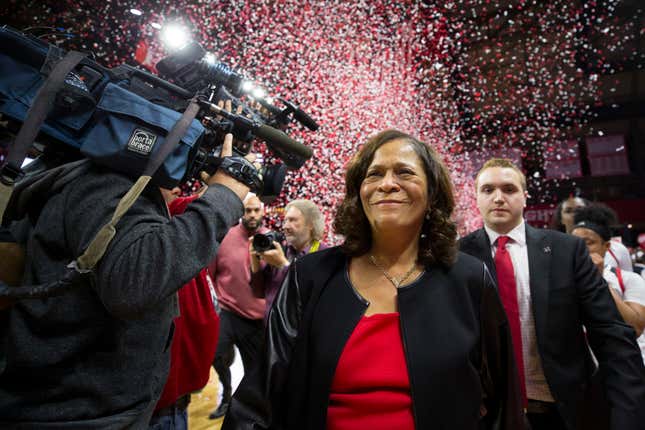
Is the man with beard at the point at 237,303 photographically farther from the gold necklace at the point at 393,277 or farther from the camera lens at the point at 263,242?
the gold necklace at the point at 393,277

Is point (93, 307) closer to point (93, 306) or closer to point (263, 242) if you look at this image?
point (93, 306)

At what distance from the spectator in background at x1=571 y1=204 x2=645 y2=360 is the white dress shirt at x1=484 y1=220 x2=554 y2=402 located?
0.59 metres

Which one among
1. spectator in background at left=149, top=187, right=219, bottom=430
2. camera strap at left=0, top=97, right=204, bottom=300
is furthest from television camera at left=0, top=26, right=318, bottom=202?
spectator in background at left=149, top=187, right=219, bottom=430

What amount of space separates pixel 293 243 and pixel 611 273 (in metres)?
2.45

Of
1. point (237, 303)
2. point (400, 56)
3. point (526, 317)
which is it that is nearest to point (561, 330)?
point (526, 317)

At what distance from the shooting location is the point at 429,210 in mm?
1593

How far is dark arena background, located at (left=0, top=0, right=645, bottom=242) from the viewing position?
6.70 meters

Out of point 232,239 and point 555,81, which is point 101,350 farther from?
point 555,81

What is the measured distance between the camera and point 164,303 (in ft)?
4.10

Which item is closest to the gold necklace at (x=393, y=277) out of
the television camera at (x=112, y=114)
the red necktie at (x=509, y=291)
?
the television camera at (x=112, y=114)

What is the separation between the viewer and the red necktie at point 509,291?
1.94 metres

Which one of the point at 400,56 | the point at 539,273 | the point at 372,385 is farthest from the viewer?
the point at 400,56

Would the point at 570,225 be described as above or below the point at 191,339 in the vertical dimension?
above

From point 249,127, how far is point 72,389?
99cm
